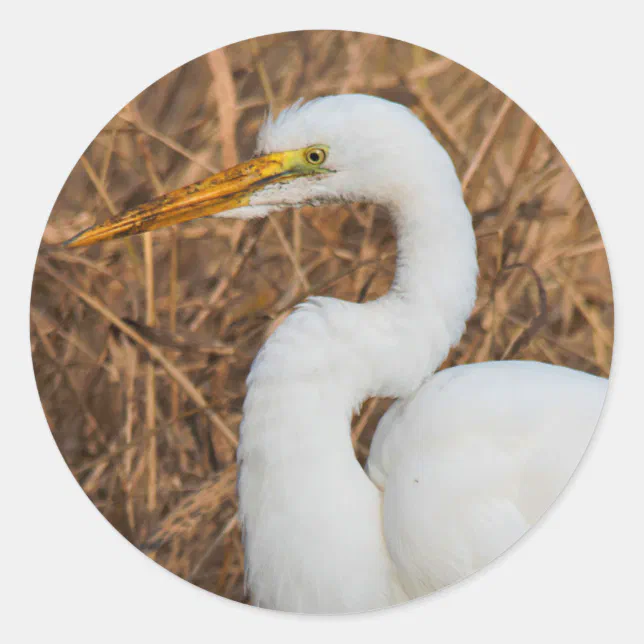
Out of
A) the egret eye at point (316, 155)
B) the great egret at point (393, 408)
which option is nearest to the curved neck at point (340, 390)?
the great egret at point (393, 408)

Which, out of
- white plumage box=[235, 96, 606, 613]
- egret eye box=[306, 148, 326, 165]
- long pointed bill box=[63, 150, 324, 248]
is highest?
egret eye box=[306, 148, 326, 165]

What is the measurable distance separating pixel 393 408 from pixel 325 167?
0.38 m

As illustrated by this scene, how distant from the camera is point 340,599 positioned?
110cm

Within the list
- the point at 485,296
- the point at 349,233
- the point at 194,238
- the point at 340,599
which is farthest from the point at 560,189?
the point at 340,599

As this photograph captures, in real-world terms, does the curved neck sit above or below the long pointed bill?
below

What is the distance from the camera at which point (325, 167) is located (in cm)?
107

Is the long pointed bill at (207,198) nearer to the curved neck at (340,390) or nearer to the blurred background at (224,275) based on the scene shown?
the blurred background at (224,275)

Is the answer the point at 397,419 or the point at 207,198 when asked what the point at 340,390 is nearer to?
the point at 397,419

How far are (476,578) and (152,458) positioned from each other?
0.55m

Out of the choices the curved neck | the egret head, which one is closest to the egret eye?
the egret head

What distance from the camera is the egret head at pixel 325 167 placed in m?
1.05

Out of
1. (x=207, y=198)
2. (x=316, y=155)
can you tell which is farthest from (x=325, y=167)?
(x=207, y=198)

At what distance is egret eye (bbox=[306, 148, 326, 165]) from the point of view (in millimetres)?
1062

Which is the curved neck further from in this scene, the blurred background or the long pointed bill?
the long pointed bill
